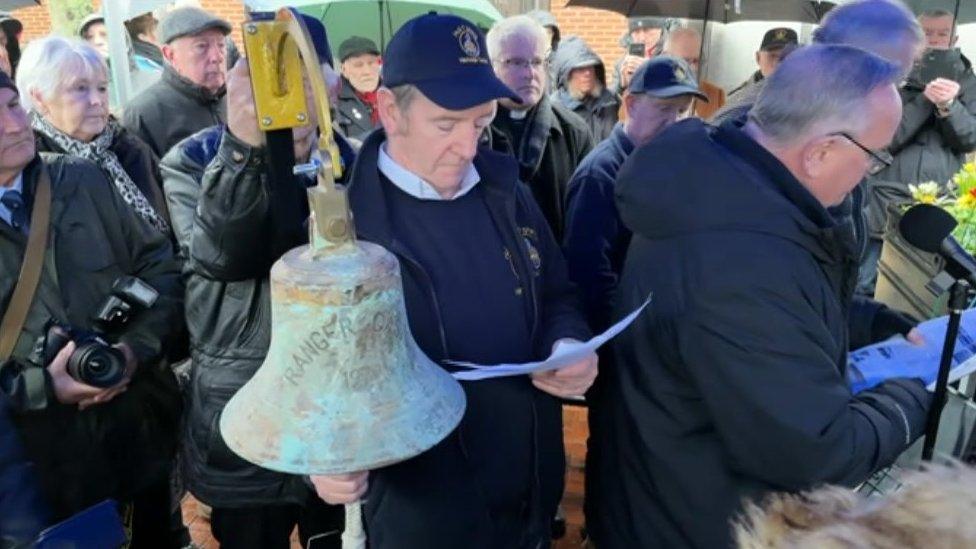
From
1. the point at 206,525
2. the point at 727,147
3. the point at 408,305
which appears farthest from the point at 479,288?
the point at 206,525

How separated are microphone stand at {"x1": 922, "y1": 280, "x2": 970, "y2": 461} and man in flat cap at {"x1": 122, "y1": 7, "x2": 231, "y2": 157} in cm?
361

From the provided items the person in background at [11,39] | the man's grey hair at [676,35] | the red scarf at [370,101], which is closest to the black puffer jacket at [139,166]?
the red scarf at [370,101]

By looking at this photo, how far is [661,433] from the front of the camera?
1771mm

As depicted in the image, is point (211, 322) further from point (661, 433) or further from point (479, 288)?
point (661, 433)

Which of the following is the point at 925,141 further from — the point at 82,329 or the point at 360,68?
the point at 82,329

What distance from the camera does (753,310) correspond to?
150 cm

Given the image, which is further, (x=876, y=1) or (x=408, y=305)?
(x=876, y=1)

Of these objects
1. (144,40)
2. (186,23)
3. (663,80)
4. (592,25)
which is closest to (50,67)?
(186,23)

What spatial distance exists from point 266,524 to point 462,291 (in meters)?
1.14

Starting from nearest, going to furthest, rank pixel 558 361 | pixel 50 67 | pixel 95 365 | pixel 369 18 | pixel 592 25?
1. pixel 558 361
2. pixel 95 365
3. pixel 50 67
4. pixel 369 18
5. pixel 592 25

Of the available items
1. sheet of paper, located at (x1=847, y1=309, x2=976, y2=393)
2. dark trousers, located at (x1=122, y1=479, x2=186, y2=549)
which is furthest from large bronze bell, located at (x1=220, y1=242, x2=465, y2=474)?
dark trousers, located at (x1=122, y1=479, x2=186, y2=549)

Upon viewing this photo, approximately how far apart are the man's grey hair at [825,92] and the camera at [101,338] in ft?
5.72

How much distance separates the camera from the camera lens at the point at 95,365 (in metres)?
2.01

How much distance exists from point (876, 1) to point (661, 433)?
2180 millimetres
